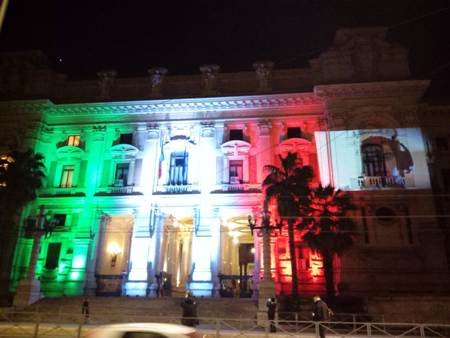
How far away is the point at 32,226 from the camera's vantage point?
90.5 ft

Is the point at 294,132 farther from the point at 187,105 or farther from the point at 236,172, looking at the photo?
the point at 187,105

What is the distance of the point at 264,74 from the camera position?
112ft

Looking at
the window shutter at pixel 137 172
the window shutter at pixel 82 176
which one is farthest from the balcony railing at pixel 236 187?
the window shutter at pixel 82 176

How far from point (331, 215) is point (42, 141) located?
2578 centimetres

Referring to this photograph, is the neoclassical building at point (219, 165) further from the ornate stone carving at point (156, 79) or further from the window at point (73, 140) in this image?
the window at point (73, 140)

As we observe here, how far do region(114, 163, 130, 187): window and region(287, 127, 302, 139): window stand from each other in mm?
14225

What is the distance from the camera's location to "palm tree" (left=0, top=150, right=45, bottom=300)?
30.5m

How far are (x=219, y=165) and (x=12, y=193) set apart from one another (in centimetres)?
1645

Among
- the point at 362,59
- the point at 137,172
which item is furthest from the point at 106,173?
the point at 362,59

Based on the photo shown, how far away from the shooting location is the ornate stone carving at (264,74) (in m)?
34.0

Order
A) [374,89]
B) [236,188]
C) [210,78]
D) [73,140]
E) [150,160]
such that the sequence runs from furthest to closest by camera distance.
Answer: [73,140] < [210,78] < [150,160] < [236,188] < [374,89]

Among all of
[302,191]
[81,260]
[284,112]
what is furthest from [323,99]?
[81,260]

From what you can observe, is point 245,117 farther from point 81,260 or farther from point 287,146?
point 81,260

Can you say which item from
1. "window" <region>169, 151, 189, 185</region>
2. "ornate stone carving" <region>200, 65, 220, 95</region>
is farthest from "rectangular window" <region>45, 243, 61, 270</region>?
"ornate stone carving" <region>200, 65, 220, 95</region>
